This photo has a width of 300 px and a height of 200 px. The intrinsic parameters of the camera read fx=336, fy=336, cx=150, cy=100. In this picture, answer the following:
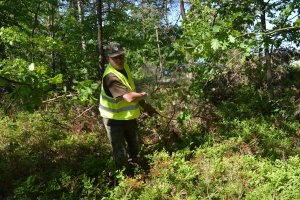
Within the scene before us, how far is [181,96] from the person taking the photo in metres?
8.45

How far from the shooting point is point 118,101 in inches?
216

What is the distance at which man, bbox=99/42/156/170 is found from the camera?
17.3ft

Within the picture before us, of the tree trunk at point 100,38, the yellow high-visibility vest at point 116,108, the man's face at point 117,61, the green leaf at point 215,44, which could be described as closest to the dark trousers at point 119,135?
the yellow high-visibility vest at point 116,108

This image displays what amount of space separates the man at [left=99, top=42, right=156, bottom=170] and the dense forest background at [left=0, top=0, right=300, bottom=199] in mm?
242

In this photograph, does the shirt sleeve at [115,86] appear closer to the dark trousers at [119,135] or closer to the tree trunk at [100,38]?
the dark trousers at [119,135]

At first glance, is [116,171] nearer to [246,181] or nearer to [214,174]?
[214,174]

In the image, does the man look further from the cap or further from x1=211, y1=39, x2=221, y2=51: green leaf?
x1=211, y1=39, x2=221, y2=51: green leaf

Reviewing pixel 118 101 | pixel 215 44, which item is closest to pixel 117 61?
pixel 118 101

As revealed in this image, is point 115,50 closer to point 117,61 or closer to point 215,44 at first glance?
point 117,61

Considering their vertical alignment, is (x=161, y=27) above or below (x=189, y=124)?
above

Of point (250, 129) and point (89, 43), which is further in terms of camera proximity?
point (89, 43)

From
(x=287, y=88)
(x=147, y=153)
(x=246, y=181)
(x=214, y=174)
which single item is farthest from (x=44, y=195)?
(x=287, y=88)

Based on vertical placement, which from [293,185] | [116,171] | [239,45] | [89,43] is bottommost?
[293,185]

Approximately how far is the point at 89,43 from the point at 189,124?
398cm
